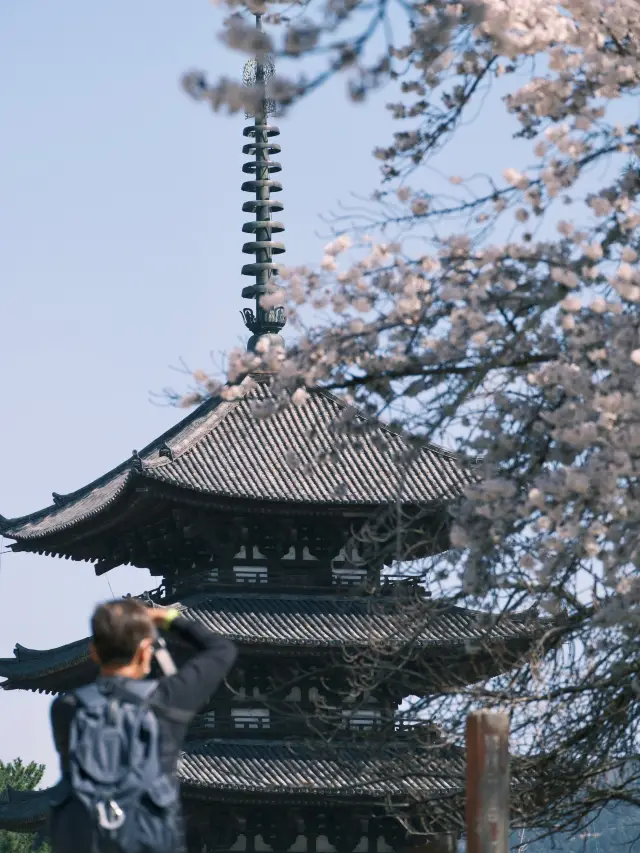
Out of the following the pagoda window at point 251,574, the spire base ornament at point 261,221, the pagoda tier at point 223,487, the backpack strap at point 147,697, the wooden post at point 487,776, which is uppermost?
the spire base ornament at point 261,221

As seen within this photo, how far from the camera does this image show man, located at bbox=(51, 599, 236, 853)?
213 inches

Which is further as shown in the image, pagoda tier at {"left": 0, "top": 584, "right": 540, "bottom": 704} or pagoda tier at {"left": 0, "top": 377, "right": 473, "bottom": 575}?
pagoda tier at {"left": 0, "top": 377, "right": 473, "bottom": 575}

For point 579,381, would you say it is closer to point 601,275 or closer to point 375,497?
point 601,275

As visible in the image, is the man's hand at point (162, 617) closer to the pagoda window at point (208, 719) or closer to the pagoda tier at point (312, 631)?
the pagoda tier at point (312, 631)

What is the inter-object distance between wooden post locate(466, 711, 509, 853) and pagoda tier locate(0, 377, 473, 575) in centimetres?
1824

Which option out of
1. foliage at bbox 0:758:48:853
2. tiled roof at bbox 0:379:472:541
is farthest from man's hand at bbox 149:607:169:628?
foliage at bbox 0:758:48:853

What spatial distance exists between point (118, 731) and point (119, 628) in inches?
14.1

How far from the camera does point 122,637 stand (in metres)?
5.41

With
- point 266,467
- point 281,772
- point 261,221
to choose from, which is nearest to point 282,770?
point 281,772

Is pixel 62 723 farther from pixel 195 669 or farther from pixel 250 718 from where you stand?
pixel 250 718

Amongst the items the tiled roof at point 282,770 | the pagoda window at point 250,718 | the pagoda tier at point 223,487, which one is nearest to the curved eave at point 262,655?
the pagoda window at point 250,718

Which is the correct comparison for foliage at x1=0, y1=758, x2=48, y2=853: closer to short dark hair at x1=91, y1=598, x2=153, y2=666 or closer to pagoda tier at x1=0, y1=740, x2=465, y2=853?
pagoda tier at x1=0, y1=740, x2=465, y2=853

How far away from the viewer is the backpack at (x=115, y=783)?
5418mm

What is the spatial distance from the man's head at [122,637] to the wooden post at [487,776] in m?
2.95
